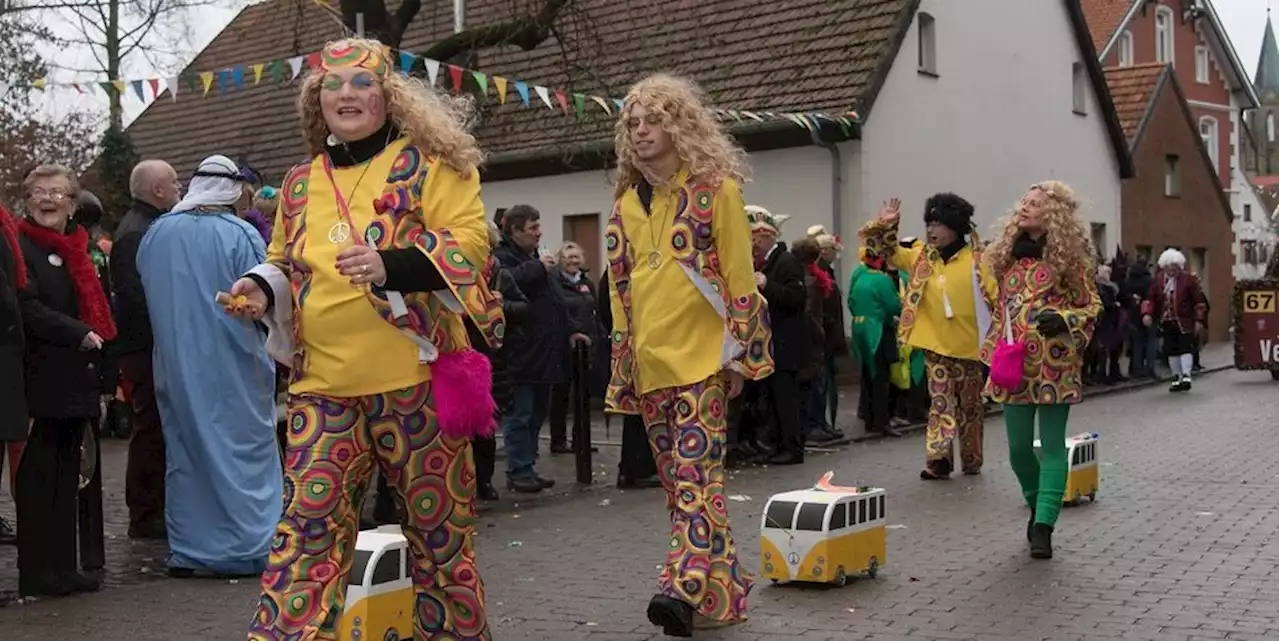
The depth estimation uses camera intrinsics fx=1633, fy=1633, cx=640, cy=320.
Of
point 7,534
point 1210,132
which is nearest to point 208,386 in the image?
point 7,534

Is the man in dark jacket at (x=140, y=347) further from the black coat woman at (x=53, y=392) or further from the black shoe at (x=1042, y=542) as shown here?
the black shoe at (x=1042, y=542)

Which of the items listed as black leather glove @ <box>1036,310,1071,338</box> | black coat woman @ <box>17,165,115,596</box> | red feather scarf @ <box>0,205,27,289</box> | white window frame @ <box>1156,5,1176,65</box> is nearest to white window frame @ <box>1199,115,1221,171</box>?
white window frame @ <box>1156,5,1176,65</box>

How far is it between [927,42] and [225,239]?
63.2ft

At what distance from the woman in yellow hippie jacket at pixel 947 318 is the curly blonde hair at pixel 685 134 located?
512 centimetres

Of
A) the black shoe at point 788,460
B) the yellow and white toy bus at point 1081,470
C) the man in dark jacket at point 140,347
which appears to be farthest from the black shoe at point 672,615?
the black shoe at point 788,460

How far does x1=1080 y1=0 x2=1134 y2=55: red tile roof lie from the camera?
43.0 meters

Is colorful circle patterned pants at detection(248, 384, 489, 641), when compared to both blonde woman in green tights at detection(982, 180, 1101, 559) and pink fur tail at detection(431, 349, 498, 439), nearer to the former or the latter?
pink fur tail at detection(431, 349, 498, 439)

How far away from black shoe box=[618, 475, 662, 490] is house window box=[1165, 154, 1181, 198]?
2795 cm

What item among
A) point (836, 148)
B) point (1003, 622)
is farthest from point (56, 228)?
point (836, 148)

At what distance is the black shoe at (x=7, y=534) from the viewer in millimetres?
9141

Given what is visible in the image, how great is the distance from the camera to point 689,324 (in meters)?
6.20

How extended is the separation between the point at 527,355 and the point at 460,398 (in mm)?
6430

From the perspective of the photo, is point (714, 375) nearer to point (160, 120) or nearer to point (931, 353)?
point (931, 353)

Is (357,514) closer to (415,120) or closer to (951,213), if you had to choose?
(415,120)
